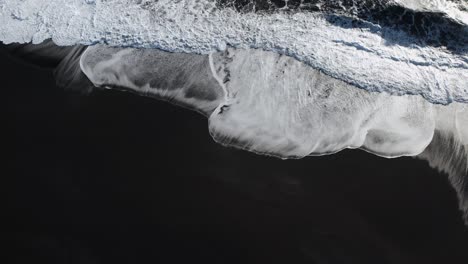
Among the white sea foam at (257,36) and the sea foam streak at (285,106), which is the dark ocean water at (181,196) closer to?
the sea foam streak at (285,106)

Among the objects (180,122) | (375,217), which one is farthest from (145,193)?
(375,217)

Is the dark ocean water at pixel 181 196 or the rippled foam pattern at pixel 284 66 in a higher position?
the rippled foam pattern at pixel 284 66

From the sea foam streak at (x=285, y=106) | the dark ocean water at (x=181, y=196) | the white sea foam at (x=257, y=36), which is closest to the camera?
the dark ocean water at (x=181, y=196)

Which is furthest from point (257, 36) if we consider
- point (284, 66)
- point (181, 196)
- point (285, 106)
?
point (181, 196)

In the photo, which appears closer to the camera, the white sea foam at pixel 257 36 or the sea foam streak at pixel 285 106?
the sea foam streak at pixel 285 106

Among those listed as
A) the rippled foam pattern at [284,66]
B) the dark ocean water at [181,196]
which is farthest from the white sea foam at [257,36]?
the dark ocean water at [181,196]

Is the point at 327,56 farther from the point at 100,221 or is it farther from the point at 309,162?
the point at 100,221
